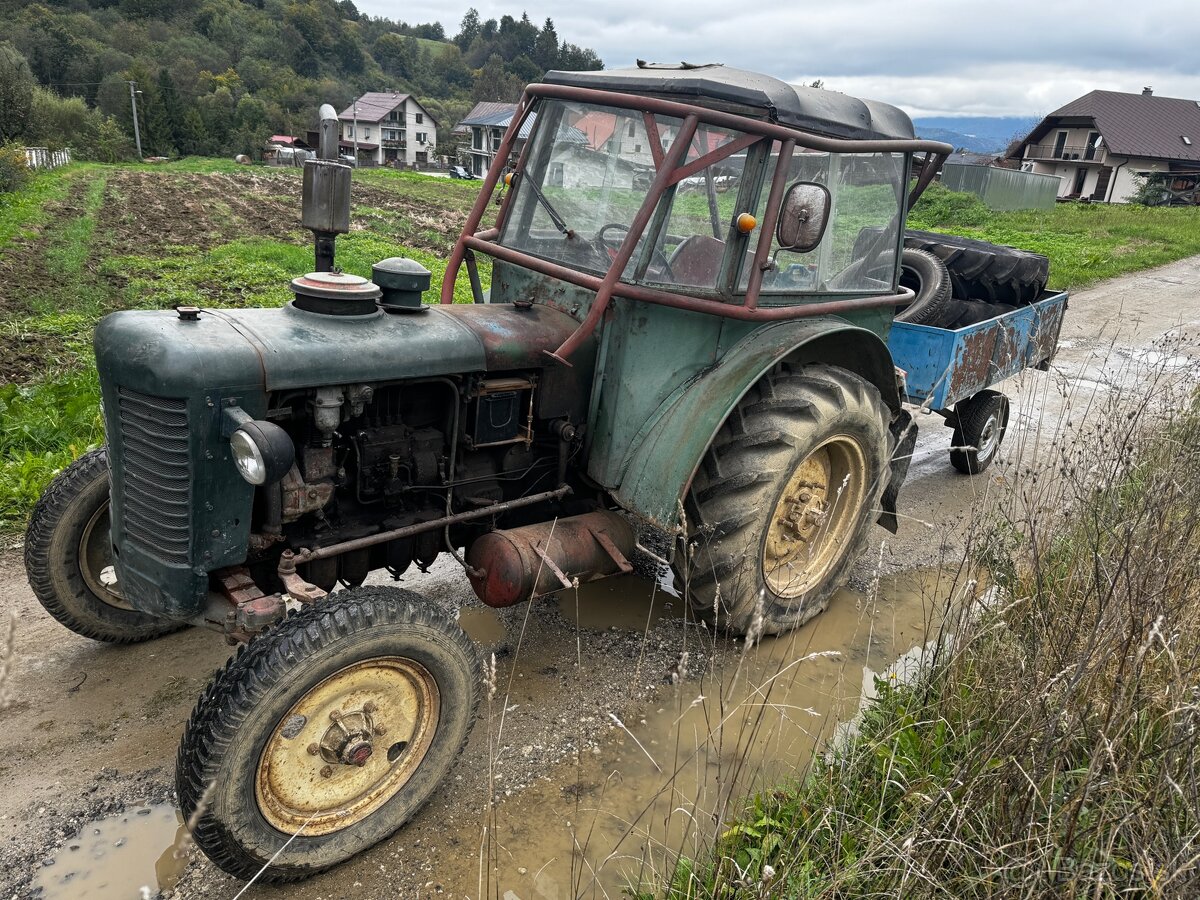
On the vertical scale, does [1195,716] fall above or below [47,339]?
above

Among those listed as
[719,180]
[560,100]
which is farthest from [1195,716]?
[560,100]

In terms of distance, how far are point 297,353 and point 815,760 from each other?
2.22 metres

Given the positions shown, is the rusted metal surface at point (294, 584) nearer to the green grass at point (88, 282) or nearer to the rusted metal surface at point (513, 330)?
the rusted metal surface at point (513, 330)

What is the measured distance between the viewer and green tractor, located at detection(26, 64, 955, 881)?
248 centimetres

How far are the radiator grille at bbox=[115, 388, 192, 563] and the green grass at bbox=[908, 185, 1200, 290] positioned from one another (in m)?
12.4

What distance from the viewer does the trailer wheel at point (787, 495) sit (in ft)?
11.2

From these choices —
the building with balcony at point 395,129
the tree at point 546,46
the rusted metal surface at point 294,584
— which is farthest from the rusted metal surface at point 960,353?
the tree at point 546,46

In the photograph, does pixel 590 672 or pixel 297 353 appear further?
pixel 590 672

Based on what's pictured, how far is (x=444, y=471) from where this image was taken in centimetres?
330

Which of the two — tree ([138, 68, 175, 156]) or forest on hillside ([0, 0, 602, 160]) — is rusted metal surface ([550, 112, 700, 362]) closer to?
forest on hillside ([0, 0, 602, 160])

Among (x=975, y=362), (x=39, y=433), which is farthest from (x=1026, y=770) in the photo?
(x=39, y=433)

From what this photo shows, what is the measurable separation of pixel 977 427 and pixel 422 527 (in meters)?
4.25

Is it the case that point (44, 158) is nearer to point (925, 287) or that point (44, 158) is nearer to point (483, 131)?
point (925, 287)

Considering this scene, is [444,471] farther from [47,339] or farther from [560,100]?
[47,339]
